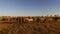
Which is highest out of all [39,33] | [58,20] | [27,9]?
[27,9]

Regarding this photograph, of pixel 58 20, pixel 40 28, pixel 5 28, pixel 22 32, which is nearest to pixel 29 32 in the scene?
pixel 22 32

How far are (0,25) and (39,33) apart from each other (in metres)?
1.82

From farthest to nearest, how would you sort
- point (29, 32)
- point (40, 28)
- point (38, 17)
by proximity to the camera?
point (38, 17), point (40, 28), point (29, 32)

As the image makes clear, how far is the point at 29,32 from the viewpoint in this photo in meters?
5.07

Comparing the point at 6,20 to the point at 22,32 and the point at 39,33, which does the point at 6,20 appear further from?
the point at 39,33

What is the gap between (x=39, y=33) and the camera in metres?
5.09

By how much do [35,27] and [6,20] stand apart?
1562 millimetres

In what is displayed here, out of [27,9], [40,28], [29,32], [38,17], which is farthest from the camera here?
[38,17]

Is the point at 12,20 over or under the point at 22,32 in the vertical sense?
over

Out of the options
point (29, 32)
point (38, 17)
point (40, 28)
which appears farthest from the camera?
point (38, 17)

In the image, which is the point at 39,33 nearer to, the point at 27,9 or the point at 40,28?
the point at 40,28

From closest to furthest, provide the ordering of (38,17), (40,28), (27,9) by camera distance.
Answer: (40,28) → (27,9) → (38,17)

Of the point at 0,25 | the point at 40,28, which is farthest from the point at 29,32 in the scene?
the point at 0,25

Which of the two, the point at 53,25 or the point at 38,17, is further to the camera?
the point at 38,17
